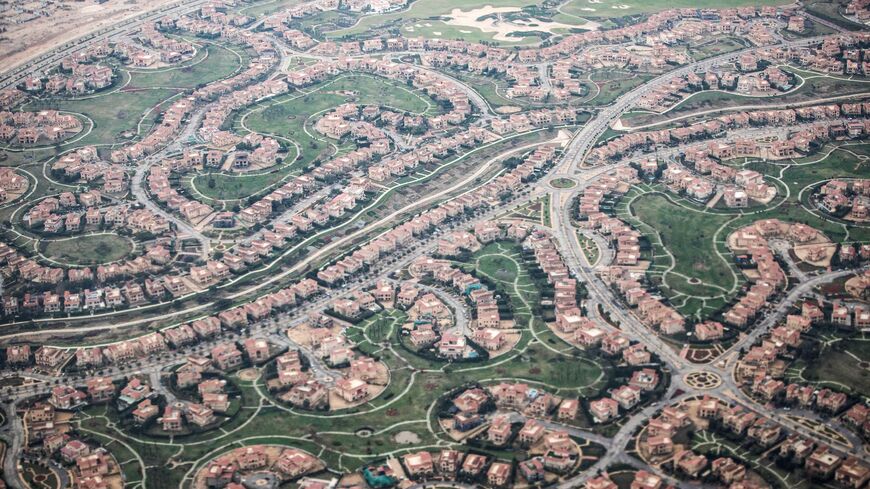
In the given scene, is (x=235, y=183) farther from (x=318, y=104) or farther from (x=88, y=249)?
(x=318, y=104)

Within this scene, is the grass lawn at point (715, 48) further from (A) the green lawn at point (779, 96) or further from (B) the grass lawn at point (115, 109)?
(B) the grass lawn at point (115, 109)

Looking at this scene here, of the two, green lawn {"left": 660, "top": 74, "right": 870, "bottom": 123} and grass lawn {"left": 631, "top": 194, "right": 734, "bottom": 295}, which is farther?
green lawn {"left": 660, "top": 74, "right": 870, "bottom": 123}

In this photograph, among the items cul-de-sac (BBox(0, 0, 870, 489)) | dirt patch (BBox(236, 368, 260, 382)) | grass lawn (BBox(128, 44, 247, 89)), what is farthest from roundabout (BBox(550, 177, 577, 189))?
grass lawn (BBox(128, 44, 247, 89))

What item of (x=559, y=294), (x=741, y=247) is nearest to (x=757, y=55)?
(x=741, y=247)

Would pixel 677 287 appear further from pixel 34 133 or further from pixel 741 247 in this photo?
pixel 34 133

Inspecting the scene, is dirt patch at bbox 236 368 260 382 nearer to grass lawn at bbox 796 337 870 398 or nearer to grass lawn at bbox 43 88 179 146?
grass lawn at bbox 796 337 870 398

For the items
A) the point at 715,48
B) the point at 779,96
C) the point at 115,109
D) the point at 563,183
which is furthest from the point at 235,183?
the point at 715,48
